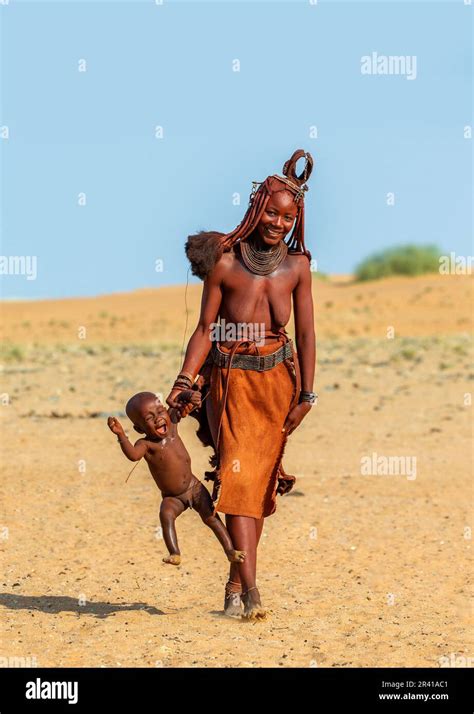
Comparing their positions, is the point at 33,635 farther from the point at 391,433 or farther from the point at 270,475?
the point at 391,433

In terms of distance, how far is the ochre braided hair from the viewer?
7.78 metres

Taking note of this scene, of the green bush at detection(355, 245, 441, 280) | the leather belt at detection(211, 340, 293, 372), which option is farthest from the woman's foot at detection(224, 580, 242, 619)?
the green bush at detection(355, 245, 441, 280)

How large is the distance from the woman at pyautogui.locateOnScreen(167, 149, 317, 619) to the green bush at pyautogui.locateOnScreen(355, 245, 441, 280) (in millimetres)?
54973

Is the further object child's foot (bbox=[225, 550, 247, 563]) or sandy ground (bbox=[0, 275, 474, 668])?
child's foot (bbox=[225, 550, 247, 563])

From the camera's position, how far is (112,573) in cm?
959

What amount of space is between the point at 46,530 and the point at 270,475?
333 centimetres

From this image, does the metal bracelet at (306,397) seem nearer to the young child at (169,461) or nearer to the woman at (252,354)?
the woman at (252,354)

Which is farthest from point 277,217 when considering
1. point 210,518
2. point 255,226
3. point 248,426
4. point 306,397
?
point 210,518

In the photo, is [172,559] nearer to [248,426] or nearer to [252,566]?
[252,566]

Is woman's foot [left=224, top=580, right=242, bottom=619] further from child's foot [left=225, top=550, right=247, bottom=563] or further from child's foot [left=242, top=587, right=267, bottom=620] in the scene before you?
child's foot [left=225, top=550, right=247, bottom=563]

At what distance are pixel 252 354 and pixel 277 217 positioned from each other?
2.68ft

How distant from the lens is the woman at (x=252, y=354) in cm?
788

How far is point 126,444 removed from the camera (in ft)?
24.9
